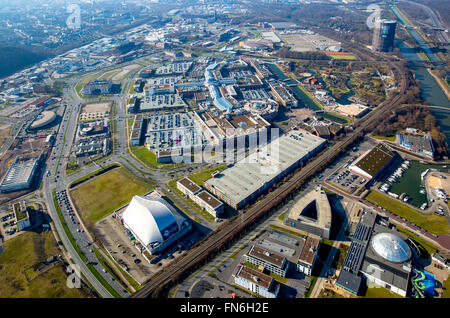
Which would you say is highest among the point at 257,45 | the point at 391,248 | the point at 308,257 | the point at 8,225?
the point at 257,45

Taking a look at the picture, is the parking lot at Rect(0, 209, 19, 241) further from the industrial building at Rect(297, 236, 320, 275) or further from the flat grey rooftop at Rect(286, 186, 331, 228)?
the flat grey rooftop at Rect(286, 186, 331, 228)

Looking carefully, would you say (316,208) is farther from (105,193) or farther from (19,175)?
(19,175)

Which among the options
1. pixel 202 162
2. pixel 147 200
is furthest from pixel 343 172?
pixel 147 200

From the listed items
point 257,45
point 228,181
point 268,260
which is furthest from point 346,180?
point 257,45

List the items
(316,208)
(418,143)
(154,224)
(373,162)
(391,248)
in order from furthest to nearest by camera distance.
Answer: (418,143)
(373,162)
(316,208)
(154,224)
(391,248)

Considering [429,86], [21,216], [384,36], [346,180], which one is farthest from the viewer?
[384,36]

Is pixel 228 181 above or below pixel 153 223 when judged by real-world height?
below

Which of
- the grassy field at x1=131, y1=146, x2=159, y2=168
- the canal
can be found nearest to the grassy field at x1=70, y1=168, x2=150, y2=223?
the grassy field at x1=131, y1=146, x2=159, y2=168
